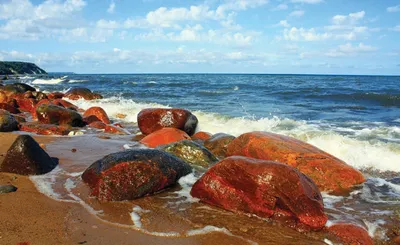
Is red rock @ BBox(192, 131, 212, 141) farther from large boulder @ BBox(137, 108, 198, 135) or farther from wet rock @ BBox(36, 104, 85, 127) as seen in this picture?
wet rock @ BBox(36, 104, 85, 127)

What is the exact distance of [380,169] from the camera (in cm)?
643

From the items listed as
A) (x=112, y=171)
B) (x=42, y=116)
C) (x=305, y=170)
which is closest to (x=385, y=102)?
(x=305, y=170)

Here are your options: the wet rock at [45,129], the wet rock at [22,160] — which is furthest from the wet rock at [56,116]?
the wet rock at [22,160]

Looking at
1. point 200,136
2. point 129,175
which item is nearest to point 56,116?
point 200,136

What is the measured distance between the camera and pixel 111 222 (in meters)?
3.49

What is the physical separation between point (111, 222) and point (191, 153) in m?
2.59

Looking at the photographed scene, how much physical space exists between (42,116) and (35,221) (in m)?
6.92

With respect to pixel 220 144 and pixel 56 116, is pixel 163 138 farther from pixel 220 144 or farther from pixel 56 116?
pixel 56 116

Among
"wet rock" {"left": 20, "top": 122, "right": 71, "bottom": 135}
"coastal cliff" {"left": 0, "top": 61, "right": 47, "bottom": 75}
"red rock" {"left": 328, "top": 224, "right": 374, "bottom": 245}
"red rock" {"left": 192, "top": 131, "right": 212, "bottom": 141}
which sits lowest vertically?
"red rock" {"left": 328, "top": 224, "right": 374, "bottom": 245}

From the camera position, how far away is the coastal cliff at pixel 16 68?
234 feet

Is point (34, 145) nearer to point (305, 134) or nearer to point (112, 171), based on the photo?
point (112, 171)

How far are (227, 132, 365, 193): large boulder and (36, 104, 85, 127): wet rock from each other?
536 cm

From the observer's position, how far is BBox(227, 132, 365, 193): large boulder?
5180 millimetres

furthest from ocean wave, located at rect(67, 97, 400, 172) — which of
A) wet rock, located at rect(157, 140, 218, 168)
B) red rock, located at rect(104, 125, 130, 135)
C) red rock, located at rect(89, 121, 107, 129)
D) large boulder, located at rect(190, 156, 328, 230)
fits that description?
large boulder, located at rect(190, 156, 328, 230)
